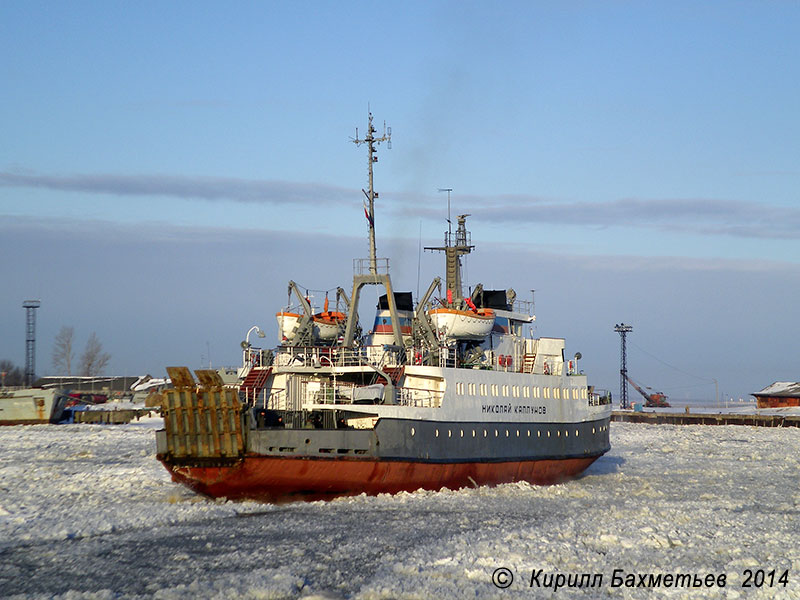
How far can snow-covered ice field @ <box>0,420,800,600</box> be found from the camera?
18.7 meters

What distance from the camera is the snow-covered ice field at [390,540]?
18688 mm

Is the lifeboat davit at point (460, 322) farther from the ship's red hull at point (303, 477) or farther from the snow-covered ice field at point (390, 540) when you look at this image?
the snow-covered ice field at point (390, 540)

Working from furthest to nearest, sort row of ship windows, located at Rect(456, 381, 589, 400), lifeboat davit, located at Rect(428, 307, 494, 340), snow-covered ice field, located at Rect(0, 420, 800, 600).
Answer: lifeboat davit, located at Rect(428, 307, 494, 340), row of ship windows, located at Rect(456, 381, 589, 400), snow-covered ice field, located at Rect(0, 420, 800, 600)

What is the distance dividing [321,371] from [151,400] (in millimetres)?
70075

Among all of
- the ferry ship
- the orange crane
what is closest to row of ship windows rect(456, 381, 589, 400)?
the ferry ship

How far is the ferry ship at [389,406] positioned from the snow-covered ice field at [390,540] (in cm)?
97

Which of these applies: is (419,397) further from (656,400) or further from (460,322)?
(656,400)

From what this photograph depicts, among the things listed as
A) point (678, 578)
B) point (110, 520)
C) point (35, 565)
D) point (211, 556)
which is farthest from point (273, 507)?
point (678, 578)

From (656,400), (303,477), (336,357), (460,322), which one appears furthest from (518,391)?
(656,400)

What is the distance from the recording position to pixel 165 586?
18.5m

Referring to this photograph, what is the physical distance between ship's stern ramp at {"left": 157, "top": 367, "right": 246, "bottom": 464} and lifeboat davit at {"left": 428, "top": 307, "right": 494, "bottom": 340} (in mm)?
10243

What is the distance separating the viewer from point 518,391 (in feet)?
122

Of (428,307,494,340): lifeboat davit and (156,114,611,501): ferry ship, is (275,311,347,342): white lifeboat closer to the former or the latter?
(156,114,611,501): ferry ship

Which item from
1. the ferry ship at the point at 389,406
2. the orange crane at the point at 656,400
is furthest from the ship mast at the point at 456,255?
the orange crane at the point at 656,400
